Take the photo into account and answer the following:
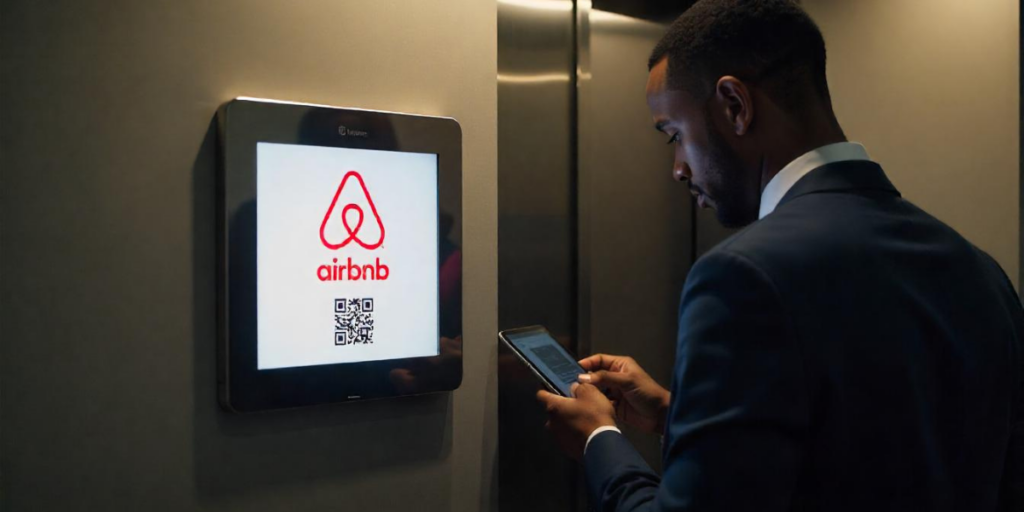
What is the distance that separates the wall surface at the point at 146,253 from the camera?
1315 mm

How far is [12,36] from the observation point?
1302 millimetres

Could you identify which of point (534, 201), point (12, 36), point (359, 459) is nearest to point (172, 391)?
point (359, 459)

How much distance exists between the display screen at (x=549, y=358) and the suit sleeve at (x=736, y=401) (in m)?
0.75

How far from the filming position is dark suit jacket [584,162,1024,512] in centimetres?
95

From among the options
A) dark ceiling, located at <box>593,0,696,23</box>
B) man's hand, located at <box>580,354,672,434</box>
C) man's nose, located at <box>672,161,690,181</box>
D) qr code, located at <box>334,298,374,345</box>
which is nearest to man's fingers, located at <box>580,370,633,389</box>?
man's hand, located at <box>580,354,672,434</box>

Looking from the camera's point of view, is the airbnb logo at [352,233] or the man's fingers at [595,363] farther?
the man's fingers at [595,363]

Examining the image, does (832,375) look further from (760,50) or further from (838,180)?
(760,50)

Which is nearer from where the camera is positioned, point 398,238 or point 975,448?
point 975,448

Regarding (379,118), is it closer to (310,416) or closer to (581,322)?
(310,416)

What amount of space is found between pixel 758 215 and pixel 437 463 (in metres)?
0.93

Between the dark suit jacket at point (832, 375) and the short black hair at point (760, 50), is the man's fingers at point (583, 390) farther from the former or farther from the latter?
the short black hair at point (760, 50)

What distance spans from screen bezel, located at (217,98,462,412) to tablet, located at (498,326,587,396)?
145mm

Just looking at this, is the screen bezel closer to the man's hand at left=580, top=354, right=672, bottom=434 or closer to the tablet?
the tablet

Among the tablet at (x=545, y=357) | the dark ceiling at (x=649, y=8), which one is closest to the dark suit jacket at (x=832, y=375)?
the tablet at (x=545, y=357)
